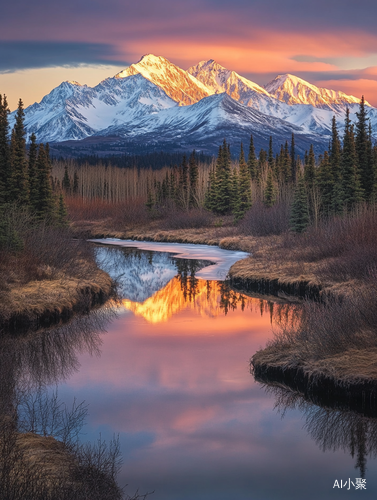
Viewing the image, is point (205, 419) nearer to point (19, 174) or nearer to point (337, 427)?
point (337, 427)

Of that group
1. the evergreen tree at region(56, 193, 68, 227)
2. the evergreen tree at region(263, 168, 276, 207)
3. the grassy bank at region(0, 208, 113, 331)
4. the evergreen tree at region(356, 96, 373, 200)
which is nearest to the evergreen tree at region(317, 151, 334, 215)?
the evergreen tree at region(356, 96, 373, 200)

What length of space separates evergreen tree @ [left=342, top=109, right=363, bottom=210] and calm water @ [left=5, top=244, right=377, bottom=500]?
26.7 metres

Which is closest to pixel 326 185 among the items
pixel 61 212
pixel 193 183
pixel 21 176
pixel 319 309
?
pixel 61 212

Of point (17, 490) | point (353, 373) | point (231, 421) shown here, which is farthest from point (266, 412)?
point (17, 490)

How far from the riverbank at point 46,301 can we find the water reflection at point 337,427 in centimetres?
980

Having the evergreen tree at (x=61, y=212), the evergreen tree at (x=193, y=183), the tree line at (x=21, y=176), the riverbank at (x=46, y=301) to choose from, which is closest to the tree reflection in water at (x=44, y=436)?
the riverbank at (x=46, y=301)

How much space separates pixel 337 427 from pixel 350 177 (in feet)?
121

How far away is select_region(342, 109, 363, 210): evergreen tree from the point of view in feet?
149

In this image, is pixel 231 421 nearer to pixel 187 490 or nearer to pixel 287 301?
pixel 187 490

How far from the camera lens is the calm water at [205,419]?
9211 millimetres

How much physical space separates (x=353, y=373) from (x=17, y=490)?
7326 mm

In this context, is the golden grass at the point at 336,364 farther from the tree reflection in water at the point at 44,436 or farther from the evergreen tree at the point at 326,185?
the evergreen tree at the point at 326,185

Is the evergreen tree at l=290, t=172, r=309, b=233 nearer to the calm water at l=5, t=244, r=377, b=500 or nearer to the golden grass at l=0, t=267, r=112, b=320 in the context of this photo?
the golden grass at l=0, t=267, r=112, b=320

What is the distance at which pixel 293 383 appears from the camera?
13.1 m
